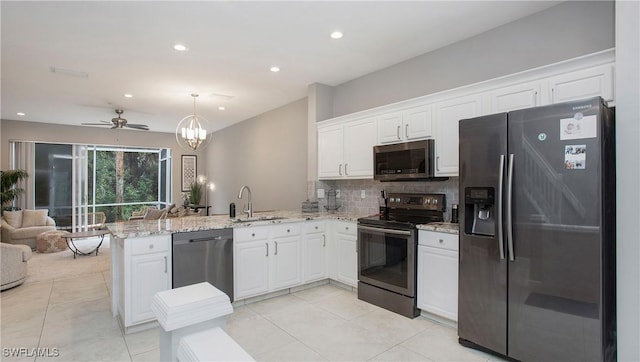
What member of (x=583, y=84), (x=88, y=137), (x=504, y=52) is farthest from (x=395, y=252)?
(x=88, y=137)

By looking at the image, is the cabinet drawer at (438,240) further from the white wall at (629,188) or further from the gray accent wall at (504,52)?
the gray accent wall at (504,52)

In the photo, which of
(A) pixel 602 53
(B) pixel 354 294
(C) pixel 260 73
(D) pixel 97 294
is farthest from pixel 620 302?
(D) pixel 97 294

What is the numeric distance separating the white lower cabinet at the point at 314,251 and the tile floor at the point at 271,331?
7.7 inches

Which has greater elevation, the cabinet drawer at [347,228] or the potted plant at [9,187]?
the potted plant at [9,187]

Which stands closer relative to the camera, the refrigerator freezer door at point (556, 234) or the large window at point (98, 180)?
the refrigerator freezer door at point (556, 234)

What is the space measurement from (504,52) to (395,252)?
7.02 ft

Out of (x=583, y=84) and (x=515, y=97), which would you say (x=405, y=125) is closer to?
(x=515, y=97)

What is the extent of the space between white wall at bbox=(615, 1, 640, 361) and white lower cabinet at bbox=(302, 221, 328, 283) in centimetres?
274

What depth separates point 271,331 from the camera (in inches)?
114

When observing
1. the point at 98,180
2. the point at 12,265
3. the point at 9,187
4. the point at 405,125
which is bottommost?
the point at 12,265

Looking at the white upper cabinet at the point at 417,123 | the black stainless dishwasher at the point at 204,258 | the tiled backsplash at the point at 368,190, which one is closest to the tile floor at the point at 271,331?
the black stainless dishwasher at the point at 204,258

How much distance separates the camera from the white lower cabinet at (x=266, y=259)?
3.45m

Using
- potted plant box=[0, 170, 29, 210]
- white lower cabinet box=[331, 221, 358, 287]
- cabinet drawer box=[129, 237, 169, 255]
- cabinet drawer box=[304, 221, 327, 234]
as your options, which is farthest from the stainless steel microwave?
potted plant box=[0, 170, 29, 210]

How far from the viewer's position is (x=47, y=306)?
3506mm
